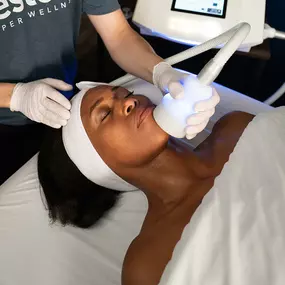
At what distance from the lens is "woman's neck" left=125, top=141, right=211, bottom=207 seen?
1.15 metres

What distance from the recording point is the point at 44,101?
3.62 feet

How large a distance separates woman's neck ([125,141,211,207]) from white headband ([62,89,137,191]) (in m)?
0.07

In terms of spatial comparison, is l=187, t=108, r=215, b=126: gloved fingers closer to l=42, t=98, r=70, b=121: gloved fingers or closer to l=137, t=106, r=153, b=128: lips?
l=137, t=106, r=153, b=128: lips

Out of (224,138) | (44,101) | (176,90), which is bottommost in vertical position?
(224,138)

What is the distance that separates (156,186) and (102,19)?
1.56 feet

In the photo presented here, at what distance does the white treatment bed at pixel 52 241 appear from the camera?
1.16 metres

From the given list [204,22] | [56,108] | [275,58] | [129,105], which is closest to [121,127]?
[129,105]

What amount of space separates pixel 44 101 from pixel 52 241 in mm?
371

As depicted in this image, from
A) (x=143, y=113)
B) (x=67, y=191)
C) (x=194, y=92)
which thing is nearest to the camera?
(x=194, y=92)

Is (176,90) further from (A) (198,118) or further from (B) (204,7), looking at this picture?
(B) (204,7)

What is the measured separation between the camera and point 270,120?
1.18 metres

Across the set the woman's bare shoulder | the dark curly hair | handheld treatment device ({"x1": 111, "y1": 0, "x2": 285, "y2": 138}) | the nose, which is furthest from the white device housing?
the dark curly hair

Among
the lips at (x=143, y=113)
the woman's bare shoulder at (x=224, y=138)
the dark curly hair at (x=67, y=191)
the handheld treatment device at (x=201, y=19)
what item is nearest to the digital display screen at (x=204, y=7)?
the handheld treatment device at (x=201, y=19)

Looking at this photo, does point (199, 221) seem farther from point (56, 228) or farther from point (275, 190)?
Answer: point (56, 228)
